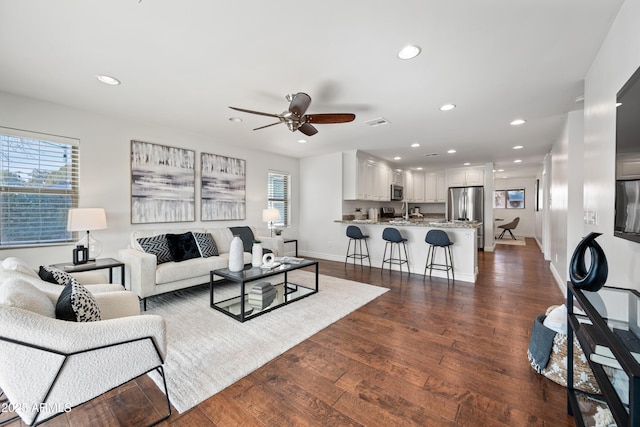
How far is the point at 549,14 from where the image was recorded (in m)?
1.72

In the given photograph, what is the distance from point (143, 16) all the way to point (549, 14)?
2662 millimetres

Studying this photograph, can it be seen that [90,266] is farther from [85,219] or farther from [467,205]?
[467,205]

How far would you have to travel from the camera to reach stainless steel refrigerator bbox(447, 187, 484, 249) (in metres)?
7.21

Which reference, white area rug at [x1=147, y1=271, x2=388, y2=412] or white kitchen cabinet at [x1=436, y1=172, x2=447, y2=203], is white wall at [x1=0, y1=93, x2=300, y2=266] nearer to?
white area rug at [x1=147, y1=271, x2=388, y2=412]

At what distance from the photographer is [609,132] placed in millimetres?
1850

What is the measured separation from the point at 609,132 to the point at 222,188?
496cm

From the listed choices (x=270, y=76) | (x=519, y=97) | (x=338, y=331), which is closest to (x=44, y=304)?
(x=338, y=331)

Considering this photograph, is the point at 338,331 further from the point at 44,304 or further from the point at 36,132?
the point at 36,132

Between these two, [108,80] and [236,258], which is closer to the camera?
[108,80]

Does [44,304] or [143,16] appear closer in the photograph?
[44,304]

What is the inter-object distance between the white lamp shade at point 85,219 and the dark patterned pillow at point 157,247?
0.50 metres

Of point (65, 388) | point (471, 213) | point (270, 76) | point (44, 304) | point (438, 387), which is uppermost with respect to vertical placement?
point (270, 76)

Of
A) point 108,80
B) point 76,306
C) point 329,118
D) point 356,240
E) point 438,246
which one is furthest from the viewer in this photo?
point 356,240

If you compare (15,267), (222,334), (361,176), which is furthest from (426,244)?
(15,267)
